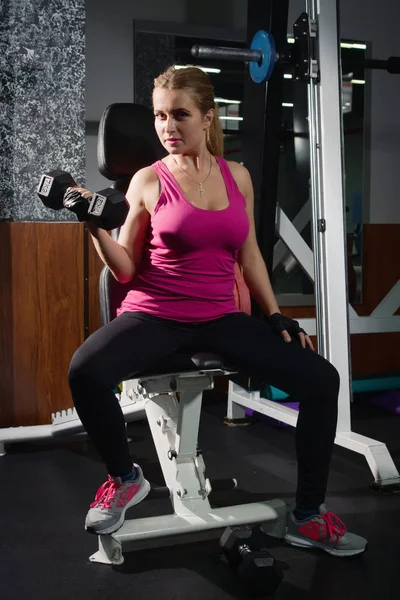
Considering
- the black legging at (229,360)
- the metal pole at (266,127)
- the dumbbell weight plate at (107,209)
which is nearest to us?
the dumbbell weight plate at (107,209)

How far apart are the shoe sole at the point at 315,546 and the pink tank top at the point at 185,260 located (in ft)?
2.14

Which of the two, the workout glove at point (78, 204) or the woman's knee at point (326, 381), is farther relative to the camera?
the woman's knee at point (326, 381)

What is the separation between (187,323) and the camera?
2043 millimetres

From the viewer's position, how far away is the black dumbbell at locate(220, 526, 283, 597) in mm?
1807

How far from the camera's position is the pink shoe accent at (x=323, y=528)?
2.06m

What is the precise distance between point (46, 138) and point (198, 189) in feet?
4.72

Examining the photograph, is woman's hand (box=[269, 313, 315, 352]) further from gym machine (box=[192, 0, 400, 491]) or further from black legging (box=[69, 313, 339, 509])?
gym machine (box=[192, 0, 400, 491])

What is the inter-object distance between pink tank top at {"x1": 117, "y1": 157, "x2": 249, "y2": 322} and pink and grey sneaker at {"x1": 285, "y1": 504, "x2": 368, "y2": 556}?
613 mm

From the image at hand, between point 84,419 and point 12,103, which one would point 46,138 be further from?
point 84,419

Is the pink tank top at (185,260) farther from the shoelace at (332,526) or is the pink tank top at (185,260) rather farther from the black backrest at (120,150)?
the shoelace at (332,526)

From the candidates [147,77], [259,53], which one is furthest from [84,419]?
[147,77]

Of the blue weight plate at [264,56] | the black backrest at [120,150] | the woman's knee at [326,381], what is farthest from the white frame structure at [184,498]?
the blue weight plate at [264,56]

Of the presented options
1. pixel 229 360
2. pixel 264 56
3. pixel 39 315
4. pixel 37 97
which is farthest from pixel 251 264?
pixel 37 97

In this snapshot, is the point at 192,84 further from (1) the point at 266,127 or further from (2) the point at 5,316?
(2) the point at 5,316
